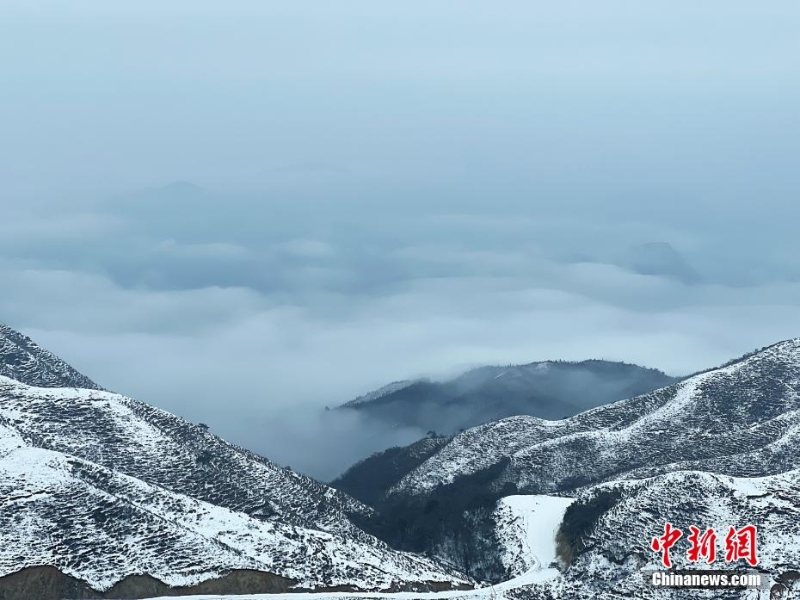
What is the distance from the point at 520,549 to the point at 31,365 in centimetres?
8815

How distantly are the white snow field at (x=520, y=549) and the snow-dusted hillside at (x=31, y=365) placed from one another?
75.1 m

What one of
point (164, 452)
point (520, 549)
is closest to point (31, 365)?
point (164, 452)

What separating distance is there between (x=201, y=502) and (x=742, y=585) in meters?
51.8

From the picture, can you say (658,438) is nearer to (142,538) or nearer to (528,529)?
(528,529)

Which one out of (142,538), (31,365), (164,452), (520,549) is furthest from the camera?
(31,365)

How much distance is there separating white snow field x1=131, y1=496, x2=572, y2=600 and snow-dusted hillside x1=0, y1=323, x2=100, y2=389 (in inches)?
2957

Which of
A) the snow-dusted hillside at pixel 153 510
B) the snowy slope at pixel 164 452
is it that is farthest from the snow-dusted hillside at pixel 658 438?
the snow-dusted hillside at pixel 153 510

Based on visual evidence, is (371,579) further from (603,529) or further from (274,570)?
(603,529)

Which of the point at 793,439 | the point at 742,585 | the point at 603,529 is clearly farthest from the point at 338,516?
the point at 793,439

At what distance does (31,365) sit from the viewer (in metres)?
186

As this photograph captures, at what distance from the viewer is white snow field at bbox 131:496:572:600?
112319 millimetres

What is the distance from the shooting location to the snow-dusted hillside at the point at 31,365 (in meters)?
182

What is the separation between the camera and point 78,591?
108250 mm

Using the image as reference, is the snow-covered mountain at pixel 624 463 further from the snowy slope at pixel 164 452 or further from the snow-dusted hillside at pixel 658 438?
the snowy slope at pixel 164 452
